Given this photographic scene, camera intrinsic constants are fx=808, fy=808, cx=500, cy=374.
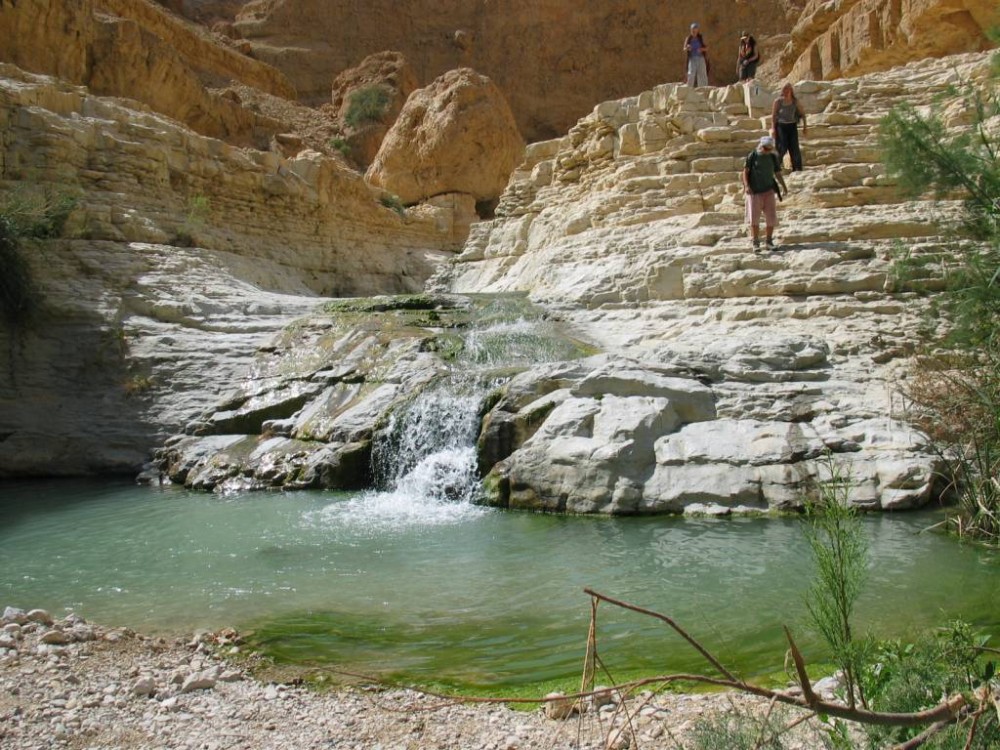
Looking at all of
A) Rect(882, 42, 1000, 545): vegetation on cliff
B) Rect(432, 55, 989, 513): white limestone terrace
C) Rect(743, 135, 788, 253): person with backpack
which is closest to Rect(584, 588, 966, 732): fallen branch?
Rect(432, 55, 989, 513): white limestone terrace

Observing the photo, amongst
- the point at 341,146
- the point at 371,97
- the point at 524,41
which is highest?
the point at 524,41

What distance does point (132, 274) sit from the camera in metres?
12.8

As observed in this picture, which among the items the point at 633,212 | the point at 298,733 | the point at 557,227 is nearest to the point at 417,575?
the point at 298,733

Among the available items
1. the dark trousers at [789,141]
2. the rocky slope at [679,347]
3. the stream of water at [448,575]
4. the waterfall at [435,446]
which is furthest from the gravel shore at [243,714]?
the dark trousers at [789,141]

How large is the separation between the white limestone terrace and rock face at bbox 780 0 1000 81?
13.1 feet

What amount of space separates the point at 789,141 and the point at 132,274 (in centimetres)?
1049

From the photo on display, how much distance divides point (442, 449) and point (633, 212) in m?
6.70

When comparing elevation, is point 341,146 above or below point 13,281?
above

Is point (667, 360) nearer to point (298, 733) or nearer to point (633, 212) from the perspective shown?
point (633, 212)

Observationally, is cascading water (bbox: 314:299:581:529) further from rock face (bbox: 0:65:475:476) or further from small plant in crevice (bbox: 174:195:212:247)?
small plant in crevice (bbox: 174:195:212:247)

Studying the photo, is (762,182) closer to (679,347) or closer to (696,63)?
(679,347)

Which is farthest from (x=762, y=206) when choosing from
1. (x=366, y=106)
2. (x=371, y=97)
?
(x=371, y=97)

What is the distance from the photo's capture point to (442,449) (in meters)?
9.10

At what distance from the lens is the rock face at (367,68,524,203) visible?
83.6 feet
